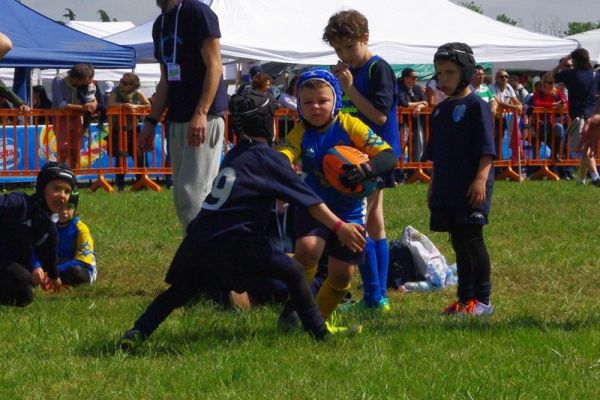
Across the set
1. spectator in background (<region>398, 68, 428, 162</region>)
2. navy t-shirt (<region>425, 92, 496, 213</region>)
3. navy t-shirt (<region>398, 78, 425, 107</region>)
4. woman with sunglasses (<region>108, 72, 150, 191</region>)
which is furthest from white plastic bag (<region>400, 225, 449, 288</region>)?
navy t-shirt (<region>398, 78, 425, 107</region>)

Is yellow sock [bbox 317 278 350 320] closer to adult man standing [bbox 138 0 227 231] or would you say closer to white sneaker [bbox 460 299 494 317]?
white sneaker [bbox 460 299 494 317]

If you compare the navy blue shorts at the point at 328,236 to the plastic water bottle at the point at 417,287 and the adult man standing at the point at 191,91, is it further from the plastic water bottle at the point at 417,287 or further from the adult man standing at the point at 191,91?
the plastic water bottle at the point at 417,287

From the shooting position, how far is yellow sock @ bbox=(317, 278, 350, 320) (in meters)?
6.17

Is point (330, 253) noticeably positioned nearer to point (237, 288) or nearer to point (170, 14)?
point (237, 288)

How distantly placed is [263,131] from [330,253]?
822 mm

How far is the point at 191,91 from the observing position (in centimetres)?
725

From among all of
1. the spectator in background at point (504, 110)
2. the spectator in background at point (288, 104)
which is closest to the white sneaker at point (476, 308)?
the spectator in background at point (288, 104)

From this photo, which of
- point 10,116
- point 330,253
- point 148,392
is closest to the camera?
point 148,392

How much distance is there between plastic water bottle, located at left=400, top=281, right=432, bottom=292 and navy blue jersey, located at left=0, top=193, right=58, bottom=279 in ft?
8.01

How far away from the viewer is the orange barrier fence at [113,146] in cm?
1694

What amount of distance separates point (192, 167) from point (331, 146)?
133cm

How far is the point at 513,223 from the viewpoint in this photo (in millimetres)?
11766

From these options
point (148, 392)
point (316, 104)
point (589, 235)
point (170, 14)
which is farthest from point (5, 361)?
point (589, 235)

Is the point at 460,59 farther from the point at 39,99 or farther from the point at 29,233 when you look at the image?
the point at 39,99
